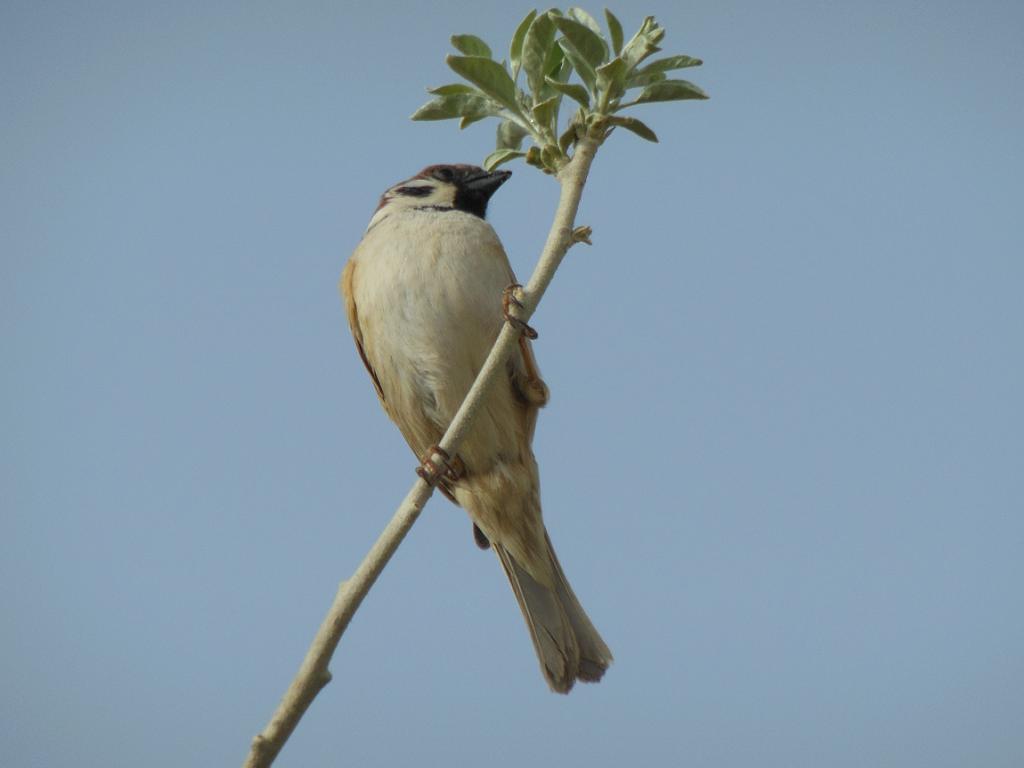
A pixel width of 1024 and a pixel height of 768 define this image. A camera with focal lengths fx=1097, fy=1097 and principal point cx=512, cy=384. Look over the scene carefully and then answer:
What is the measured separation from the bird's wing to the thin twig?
2.25 m

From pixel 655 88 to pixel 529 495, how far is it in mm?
2319

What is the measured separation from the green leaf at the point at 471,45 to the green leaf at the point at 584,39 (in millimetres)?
345

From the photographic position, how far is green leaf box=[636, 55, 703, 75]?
3416mm

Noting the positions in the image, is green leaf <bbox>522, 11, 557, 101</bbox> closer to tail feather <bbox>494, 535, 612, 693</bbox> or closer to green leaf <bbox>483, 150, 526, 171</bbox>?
green leaf <bbox>483, 150, 526, 171</bbox>

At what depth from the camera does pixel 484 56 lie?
11.6 feet

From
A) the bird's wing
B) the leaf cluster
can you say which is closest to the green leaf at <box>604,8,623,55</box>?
the leaf cluster

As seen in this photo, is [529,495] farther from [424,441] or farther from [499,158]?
[499,158]

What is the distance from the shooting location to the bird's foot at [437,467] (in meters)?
3.43

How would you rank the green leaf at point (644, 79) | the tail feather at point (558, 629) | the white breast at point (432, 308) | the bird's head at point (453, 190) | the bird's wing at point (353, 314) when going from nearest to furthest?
the green leaf at point (644, 79)
the white breast at point (432, 308)
the tail feather at point (558, 629)
the bird's wing at point (353, 314)
the bird's head at point (453, 190)

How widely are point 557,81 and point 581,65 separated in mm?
170

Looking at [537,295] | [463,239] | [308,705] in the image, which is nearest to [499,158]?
[537,295]

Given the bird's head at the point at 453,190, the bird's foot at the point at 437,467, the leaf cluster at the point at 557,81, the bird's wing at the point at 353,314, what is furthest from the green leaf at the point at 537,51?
the bird's head at the point at 453,190

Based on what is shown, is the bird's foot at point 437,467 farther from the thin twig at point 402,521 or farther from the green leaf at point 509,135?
the green leaf at point 509,135

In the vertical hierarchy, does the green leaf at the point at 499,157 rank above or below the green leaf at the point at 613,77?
below
